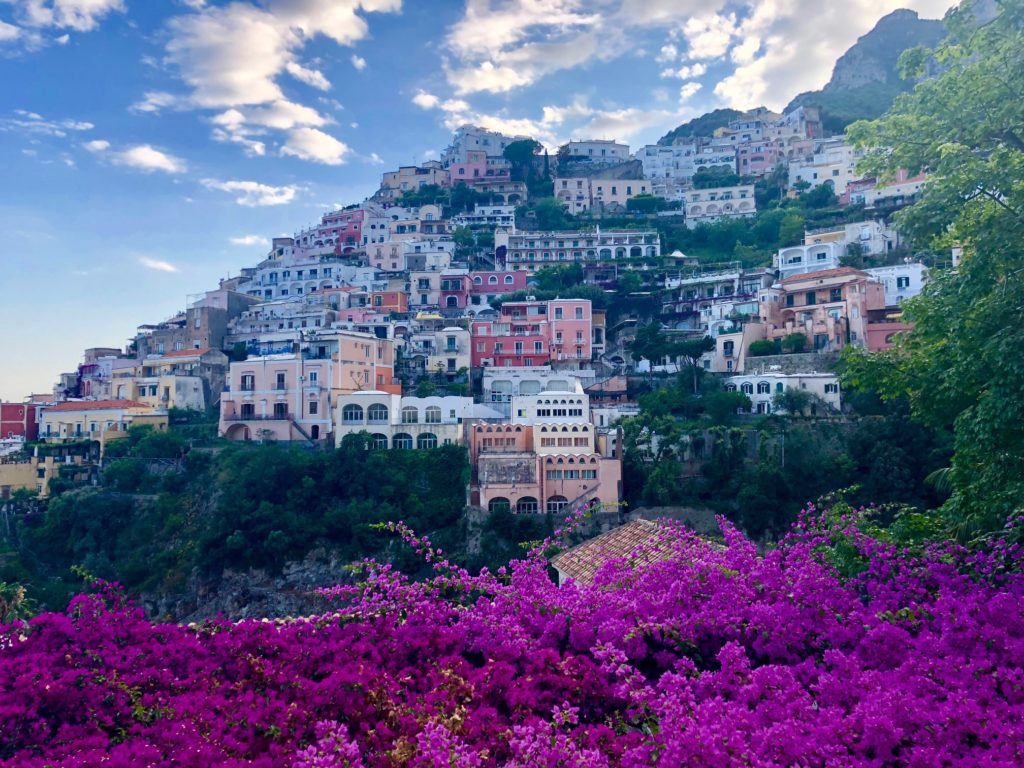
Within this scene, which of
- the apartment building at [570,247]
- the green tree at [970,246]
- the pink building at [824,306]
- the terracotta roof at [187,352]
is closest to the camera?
the green tree at [970,246]

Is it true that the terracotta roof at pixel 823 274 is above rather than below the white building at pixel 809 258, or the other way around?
below

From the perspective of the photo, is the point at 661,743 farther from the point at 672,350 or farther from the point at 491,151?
the point at 491,151

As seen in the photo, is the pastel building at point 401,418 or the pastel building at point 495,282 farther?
the pastel building at point 495,282

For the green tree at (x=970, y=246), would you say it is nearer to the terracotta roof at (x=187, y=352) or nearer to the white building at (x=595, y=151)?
the terracotta roof at (x=187, y=352)

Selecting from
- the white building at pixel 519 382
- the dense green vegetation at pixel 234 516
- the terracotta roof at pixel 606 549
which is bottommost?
the dense green vegetation at pixel 234 516

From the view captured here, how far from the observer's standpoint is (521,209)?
55.7 meters

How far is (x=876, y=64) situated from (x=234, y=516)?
3394 inches

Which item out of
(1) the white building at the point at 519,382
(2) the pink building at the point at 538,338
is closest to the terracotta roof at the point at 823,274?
(2) the pink building at the point at 538,338

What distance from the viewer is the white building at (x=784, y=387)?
1142 inches

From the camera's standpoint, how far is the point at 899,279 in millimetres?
33719

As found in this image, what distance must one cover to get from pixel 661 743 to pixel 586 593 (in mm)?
2333

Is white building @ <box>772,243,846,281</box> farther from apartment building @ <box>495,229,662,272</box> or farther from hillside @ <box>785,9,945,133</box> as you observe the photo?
hillside @ <box>785,9,945,133</box>

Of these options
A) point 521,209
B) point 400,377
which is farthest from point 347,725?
point 521,209

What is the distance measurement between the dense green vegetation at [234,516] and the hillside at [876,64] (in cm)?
6828
